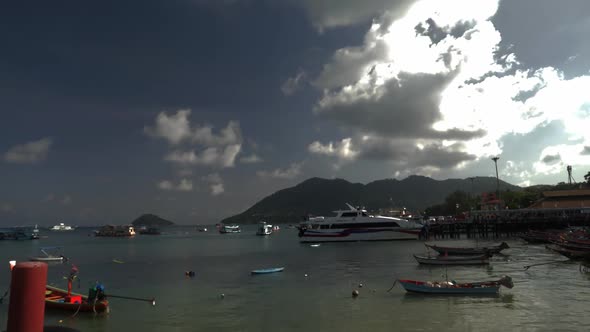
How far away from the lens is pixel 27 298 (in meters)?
3.68

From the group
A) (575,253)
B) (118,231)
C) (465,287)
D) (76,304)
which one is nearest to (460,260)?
(575,253)

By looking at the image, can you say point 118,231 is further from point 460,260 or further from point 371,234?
point 460,260

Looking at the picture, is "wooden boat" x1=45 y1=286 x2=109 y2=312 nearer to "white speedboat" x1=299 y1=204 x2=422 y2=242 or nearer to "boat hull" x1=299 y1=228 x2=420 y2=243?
"boat hull" x1=299 y1=228 x2=420 y2=243

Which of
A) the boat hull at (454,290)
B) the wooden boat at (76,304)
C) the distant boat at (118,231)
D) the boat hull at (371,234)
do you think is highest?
the distant boat at (118,231)

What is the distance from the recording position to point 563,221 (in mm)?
75375

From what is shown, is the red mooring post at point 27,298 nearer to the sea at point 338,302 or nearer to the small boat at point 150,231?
the sea at point 338,302

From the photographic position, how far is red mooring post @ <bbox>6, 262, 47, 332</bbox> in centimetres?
363

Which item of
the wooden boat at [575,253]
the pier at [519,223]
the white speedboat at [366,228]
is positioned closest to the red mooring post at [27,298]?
the wooden boat at [575,253]

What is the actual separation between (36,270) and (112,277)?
41171 mm

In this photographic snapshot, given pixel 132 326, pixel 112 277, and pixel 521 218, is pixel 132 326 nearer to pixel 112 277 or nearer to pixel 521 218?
pixel 112 277

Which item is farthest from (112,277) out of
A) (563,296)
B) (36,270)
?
(36,270)

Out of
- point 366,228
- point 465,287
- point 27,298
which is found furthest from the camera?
point 366,228

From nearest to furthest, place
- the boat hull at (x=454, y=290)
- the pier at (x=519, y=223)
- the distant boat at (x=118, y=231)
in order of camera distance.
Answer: the boat hull at (x=454, y=290) < the pier at (x=519, y=223) < the distant boat at (x=118, y=231)

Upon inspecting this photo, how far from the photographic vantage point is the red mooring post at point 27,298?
3.63 metres
